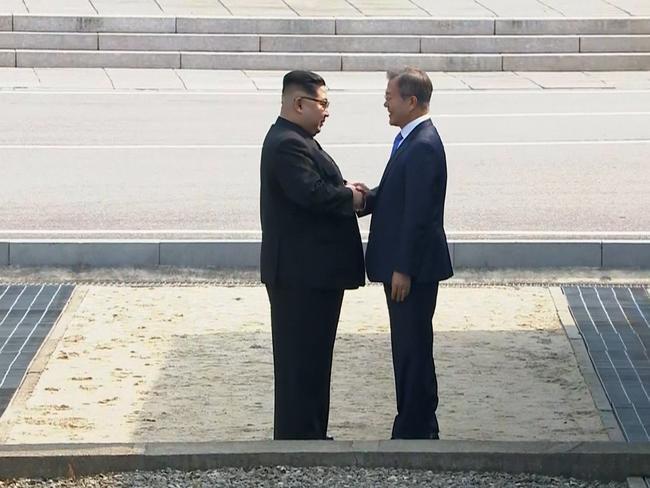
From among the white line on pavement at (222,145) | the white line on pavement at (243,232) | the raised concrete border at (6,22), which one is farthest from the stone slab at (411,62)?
the white line on pavement at (243,232)

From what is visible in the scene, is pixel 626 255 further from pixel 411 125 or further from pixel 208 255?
pixel 411 125

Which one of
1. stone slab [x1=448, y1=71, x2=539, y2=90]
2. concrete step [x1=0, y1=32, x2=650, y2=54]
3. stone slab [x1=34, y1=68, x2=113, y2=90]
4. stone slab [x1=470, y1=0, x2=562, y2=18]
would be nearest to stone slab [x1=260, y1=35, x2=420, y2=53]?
concrete step [x1=0, y1=32, x2=650, y2=54]

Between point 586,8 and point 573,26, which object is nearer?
point 573,26

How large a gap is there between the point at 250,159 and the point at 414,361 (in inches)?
297

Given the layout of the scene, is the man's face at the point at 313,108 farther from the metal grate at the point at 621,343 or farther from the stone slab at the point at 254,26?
the stone slab at the point at 254,26

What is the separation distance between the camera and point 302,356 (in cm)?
668

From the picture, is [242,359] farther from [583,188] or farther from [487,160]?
[487,160]

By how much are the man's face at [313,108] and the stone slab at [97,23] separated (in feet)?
48.2

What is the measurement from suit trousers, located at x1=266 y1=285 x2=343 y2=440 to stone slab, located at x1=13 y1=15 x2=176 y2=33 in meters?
14.7

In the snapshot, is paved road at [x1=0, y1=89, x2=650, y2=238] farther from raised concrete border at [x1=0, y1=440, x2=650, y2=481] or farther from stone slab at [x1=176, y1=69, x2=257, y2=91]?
raised concrete border at [x1=0, y1=440, x2=650, y2=481]

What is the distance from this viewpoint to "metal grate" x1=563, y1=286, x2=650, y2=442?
291 inches

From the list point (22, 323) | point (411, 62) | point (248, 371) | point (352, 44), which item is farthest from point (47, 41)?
point (248, 371)

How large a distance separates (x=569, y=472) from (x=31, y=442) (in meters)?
2.52

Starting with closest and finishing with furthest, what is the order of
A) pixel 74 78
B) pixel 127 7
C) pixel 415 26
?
pixel 74 78, pixel 415 26, pixel 127 7
